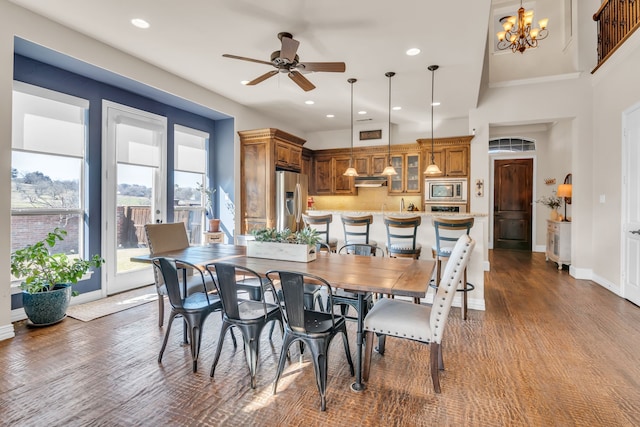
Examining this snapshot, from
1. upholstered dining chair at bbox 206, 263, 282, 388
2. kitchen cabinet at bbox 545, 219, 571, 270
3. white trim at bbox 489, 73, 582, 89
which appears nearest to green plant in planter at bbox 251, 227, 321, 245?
upholstered dining chair at bbox 206, 263, 282, 388

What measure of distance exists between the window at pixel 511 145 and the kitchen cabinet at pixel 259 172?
5702 millimetres

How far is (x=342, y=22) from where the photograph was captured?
3123 mm

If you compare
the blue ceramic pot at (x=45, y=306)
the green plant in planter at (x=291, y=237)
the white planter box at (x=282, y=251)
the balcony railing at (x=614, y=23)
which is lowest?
the blue ceramic pot at (x=45, y=306)

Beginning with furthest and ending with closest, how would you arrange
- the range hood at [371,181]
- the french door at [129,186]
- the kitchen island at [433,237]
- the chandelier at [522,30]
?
1. the range hood at [371,181]
2. the chandelier at [522,30]
3. the french door at [129,186]
4. the kitchen island at [433,237]

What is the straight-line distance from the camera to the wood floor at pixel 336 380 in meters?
1.82

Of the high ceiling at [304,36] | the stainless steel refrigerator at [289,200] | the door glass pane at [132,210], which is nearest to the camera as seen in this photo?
the high ceiling at [304,36]

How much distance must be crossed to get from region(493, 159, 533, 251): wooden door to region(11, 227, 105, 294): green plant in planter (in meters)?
8.68

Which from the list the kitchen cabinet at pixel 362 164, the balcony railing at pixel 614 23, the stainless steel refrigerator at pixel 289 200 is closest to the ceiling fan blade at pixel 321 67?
the stainless steel refrigerator at pixel 289 200

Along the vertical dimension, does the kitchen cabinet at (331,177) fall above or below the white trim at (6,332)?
above

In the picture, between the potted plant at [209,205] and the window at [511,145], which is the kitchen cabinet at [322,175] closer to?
the potted plant at [209,205]

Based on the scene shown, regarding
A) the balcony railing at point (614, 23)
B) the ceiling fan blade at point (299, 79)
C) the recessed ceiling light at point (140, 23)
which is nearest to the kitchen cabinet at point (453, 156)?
the balcony railing at point (614, 23)

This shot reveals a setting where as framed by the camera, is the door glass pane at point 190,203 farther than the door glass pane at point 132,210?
Yes

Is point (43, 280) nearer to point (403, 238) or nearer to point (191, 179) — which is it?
point (191, 179)

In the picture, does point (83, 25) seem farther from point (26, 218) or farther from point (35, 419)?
point (35, 419)
